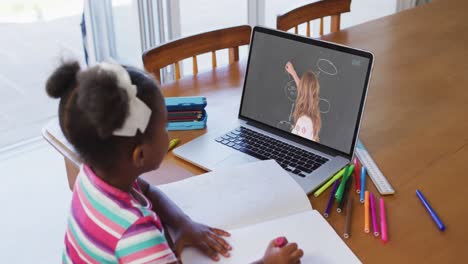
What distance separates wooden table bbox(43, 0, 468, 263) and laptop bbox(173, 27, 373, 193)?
69 mm

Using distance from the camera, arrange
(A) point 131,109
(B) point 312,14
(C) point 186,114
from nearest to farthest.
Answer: (A) point 131,109 → (C) point 186,114 → (B) point 312,14

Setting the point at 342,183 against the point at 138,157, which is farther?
the point at 342,183

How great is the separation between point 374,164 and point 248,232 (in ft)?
1.18

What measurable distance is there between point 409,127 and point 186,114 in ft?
1.75

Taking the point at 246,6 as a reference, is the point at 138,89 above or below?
above

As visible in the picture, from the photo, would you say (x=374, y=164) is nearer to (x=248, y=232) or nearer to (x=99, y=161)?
(x=248, y=232)

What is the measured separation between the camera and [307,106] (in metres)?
1.23

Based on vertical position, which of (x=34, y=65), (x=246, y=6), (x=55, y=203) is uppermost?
(x=246, y=6)

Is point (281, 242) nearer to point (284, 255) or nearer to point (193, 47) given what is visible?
point (284, 255)

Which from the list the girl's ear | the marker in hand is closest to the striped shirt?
the girl's ear

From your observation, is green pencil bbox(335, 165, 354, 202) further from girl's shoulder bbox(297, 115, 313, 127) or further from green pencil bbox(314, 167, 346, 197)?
girl's shoulder bbox(297, 115, 313, 127)

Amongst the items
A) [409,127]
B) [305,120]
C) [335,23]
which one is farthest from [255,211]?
[335,23]

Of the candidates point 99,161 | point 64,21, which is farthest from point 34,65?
point 99,161

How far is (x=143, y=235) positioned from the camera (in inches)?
31.6
